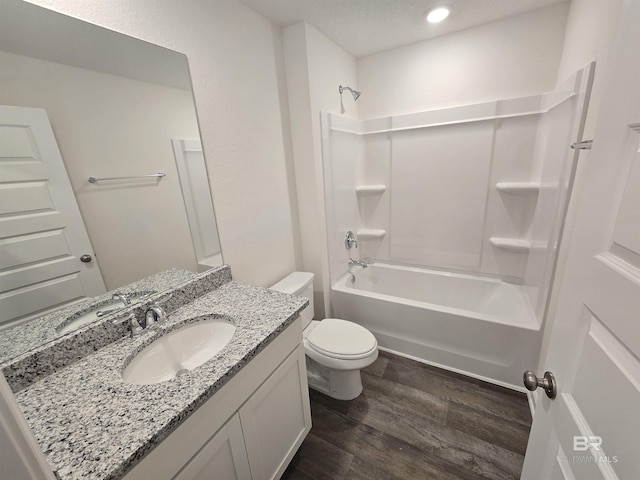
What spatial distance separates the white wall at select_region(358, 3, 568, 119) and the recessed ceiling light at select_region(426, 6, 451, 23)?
1.19 ft

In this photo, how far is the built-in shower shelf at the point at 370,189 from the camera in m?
2.54

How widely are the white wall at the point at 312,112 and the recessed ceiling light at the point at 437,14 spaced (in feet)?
2.22

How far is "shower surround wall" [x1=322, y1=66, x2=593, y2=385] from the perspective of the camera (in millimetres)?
1773

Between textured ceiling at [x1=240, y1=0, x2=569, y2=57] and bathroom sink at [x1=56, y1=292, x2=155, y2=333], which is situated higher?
textured ceiling at [x1=240, y1=0, x2=569, y2=57]

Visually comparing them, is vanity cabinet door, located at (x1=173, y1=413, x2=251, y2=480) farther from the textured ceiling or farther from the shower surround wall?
the textured ceiling

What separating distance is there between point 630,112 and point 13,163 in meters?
1.56

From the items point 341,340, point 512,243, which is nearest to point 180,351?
point 341,340

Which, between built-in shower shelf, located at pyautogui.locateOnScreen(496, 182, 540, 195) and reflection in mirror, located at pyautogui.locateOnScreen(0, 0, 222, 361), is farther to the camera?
built-in shower shelf, located at pyautogui.locateOnScreen(496, 182, 540, 195)

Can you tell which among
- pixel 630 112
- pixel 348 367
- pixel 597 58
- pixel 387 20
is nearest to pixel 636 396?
pixel 630 112

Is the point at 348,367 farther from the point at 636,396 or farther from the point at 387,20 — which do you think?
the point at 387,20

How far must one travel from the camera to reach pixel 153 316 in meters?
1.11

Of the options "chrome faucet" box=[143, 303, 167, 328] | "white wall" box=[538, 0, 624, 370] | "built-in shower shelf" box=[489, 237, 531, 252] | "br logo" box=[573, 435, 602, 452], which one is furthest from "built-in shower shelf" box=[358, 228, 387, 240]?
"br logo" box=[573, 435, 602, 452]

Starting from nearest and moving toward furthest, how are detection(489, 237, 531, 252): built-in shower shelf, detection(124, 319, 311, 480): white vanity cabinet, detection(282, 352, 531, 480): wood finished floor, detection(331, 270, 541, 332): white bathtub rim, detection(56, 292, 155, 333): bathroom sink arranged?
detection(124, 319, 311, 480): white vanity cabinet → detection(56, 292, 155, 333): bathroom sink → detection(282, 352, 531, 480): wood finished floor → detection(331, 270, 541, 332): white bathtub rim → detection(489, 237, 531, 252): built-in shower shelf

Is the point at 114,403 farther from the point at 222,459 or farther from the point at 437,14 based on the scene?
the point at 437,14
